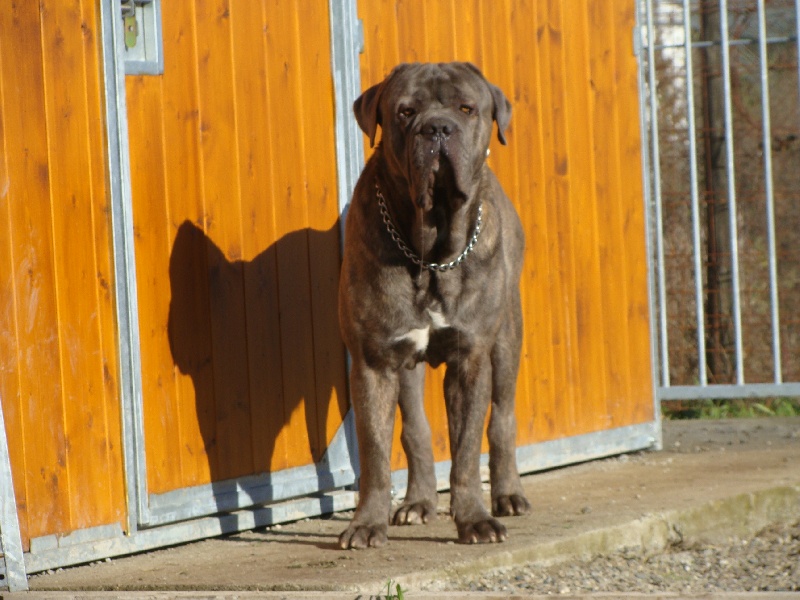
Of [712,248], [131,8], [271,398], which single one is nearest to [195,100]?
[131,8]

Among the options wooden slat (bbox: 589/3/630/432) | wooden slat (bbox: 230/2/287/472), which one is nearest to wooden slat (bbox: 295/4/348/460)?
wooden slat (bbox: 230/2/287/472)

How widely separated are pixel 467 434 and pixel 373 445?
356mm

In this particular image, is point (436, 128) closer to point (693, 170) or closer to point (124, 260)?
point (124, 260)

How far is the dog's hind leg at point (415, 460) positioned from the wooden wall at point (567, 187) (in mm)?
749

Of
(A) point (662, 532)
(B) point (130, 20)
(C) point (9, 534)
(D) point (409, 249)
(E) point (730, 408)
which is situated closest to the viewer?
(C) point (9, 534)

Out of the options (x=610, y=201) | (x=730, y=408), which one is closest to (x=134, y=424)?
(x=610, y=201)

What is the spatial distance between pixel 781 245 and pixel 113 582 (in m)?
7.39

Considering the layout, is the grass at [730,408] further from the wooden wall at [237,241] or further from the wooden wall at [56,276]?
the wooden wall at [56,276]

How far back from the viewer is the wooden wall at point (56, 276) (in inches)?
170

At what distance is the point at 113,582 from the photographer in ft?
13.6

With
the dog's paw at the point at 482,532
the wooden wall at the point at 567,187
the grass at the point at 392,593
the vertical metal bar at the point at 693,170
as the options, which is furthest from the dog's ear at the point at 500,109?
the vertical metal bar at the point at 693,170

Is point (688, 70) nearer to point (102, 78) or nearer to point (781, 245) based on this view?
point (781, 245)

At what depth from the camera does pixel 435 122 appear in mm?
4328

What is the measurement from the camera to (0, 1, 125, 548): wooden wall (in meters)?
4.33
